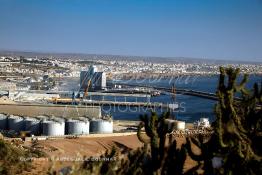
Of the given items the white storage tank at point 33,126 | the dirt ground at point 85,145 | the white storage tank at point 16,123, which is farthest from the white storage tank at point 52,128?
the dirt ground at point 85,145

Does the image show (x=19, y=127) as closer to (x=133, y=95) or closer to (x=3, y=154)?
(x=3, y=154)

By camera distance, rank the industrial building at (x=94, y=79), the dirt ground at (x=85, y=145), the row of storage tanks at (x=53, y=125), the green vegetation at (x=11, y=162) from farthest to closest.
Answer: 1. the industrial building at (x=94, y=79)
2. the row of storage tanks at (x=53, y=125)
3. the dirt ground at (x=85, y=145)
4. the green vegetation at (x=11, y=162)

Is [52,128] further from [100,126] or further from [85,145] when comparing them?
[85,145]

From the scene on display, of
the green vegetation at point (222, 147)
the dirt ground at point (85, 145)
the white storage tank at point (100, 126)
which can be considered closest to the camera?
the green vegetation at point (222, 147)

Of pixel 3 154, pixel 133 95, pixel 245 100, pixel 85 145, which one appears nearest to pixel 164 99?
pixel 133 95

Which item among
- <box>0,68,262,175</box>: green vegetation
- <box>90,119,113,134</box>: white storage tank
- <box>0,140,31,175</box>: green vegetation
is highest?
<box>0,68,262,175</box>: green vegetation

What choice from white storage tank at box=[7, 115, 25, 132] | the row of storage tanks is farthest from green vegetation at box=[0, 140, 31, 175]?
white storage tank at box=[7, 115, 25, 132]

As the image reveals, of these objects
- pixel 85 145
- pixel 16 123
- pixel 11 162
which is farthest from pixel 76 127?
pixel 11 162

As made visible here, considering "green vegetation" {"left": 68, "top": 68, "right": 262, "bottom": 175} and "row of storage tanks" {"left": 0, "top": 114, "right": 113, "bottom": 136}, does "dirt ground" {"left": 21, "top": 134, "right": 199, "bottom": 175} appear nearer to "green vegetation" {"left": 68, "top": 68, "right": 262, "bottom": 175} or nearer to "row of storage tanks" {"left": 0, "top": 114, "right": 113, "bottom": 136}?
"row of storage tanks" {"left": 0, "top": 114, "right": 113, "bottom": 136}

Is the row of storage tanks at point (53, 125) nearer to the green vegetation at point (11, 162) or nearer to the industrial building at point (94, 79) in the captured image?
the green vegetation at point (11, 162)
